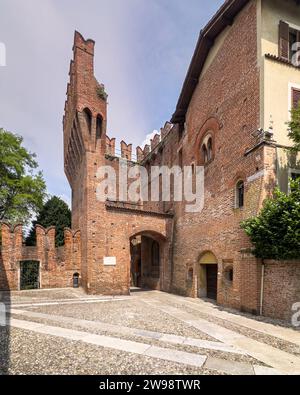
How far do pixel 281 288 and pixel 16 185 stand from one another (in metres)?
21.4

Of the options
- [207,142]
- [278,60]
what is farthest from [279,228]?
[207,142]

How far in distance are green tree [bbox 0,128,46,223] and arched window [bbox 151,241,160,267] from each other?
37.5ft

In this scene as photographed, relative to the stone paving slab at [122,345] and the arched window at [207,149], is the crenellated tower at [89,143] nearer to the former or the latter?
the arched window at [207,149]

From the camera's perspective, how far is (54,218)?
25922mm

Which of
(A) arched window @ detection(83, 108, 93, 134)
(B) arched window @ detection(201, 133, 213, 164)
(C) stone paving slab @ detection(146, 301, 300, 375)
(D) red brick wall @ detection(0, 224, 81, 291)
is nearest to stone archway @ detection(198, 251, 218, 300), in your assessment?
(C) stone paving slab @ detection(146, 301, 300, 375)

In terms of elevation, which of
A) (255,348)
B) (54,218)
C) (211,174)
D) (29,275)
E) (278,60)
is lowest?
(29,275)

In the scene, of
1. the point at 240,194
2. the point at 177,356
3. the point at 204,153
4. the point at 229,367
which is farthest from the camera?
the point at 204,153

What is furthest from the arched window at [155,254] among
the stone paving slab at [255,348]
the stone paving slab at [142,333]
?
the stone paving slab at [142,333]

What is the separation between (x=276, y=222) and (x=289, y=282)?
195cm

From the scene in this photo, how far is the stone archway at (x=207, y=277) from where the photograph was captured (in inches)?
522

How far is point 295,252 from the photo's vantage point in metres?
7.85

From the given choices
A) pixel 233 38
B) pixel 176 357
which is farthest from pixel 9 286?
pixel 233 38

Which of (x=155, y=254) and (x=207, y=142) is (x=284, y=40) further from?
(x=155, y=254)

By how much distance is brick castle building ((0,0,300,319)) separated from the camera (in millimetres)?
9961
